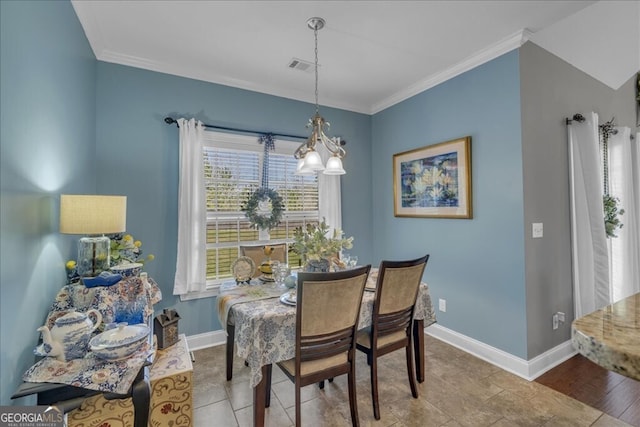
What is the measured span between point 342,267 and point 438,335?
1543mm

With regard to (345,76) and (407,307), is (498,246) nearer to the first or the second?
(407,307)

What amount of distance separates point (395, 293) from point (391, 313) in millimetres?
153

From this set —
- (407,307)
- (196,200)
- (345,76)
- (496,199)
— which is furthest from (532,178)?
(196,200)

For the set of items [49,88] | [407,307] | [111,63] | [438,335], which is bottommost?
[438,335]

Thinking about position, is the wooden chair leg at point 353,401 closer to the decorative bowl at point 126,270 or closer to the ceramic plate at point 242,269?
Result: the ceramic plate at point 242,269

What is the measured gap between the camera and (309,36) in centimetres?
246

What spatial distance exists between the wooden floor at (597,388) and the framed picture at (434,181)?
1474 millimetres

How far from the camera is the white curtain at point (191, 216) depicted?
2875mm

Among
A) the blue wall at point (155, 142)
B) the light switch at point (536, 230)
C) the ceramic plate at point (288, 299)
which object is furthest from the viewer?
the blue wall at point (155, 142)

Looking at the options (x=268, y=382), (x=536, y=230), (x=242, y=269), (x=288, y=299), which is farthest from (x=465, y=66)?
(x=268, y=382)

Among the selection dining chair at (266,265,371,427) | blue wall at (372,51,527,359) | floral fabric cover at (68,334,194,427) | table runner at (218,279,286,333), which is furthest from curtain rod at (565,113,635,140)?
floral fabric cover at (68,334,194,427)

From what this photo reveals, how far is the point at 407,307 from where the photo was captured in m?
2.08

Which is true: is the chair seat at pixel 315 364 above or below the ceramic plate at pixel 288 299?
below

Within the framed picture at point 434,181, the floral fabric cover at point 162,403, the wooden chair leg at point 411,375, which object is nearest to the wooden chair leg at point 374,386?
the wooden chair leg at point 411,375
